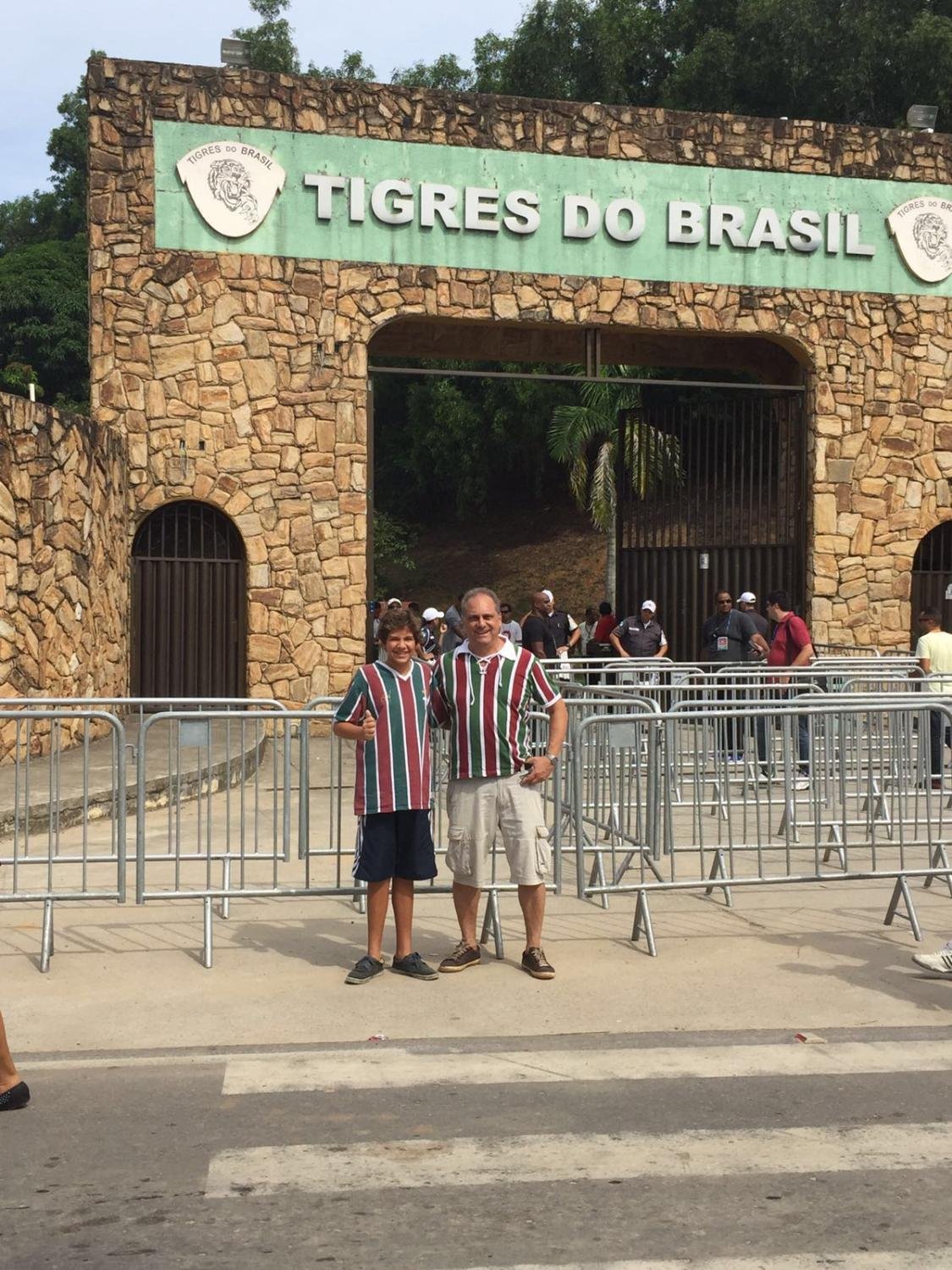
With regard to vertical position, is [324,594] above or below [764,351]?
below

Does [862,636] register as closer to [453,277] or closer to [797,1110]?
[453,277]

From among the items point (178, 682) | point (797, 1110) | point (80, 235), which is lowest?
point (797, 1110)

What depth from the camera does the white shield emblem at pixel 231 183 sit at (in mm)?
17281

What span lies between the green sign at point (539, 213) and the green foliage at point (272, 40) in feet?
113

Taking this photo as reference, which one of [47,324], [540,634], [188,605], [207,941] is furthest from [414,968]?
[47,324]

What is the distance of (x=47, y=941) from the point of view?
735cm

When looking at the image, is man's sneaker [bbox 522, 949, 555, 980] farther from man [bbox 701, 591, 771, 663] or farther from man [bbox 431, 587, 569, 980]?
man [bbox 701, 591, 771, 663]

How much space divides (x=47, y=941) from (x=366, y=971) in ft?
5.08

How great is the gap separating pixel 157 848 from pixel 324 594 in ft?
28.1

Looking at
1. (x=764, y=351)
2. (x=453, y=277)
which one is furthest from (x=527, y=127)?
(x=764, y=351)

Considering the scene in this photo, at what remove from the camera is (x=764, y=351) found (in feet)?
69.1

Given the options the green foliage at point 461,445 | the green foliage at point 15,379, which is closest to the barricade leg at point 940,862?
the green foliage at point 15,379

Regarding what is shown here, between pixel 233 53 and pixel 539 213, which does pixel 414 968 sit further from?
pixel 233 53

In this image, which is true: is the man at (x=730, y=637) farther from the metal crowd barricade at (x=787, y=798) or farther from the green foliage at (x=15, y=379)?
the green foliage at (x=15, y=379)
